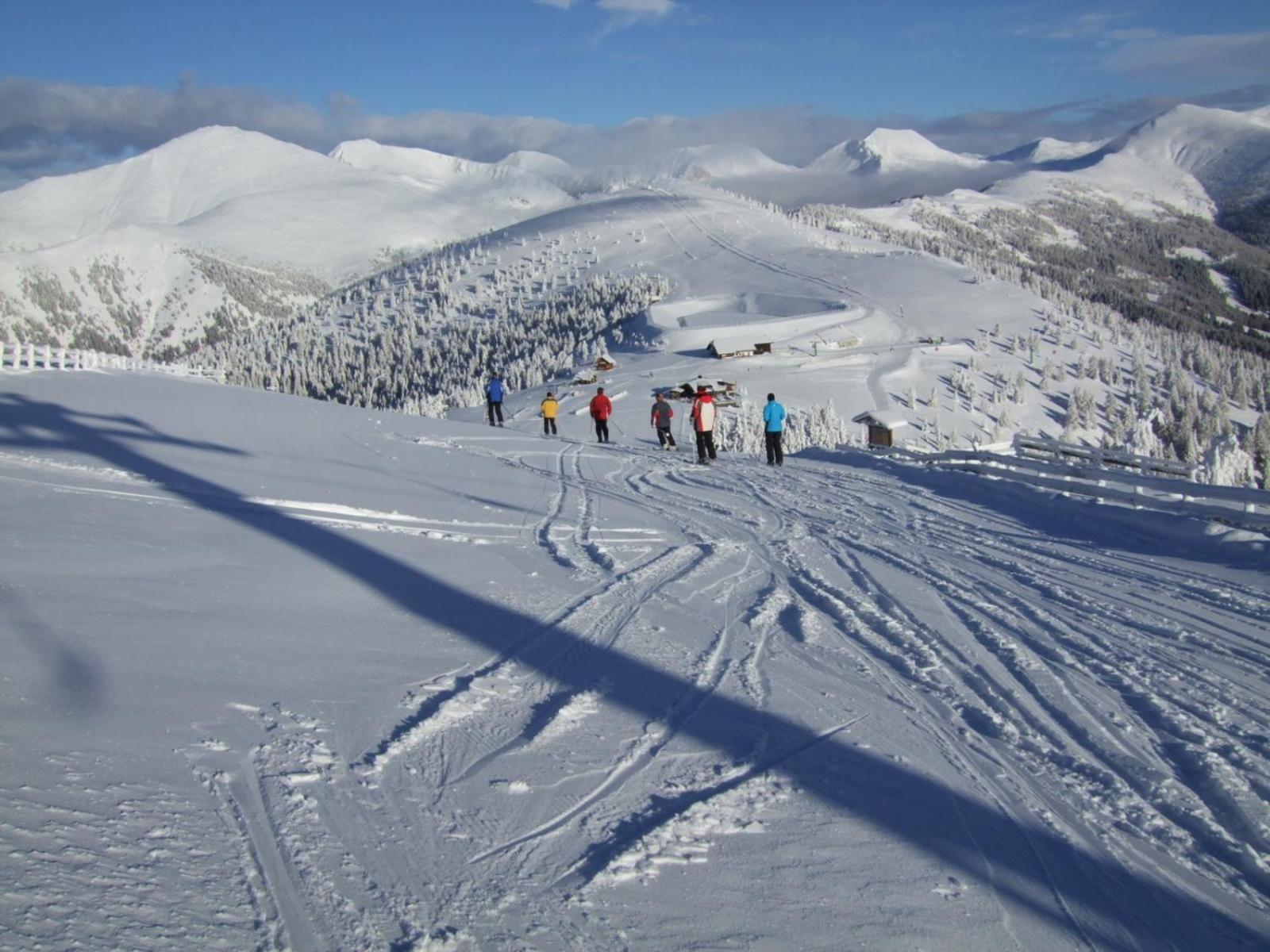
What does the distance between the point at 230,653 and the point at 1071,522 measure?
1130cm

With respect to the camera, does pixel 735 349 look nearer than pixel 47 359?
No

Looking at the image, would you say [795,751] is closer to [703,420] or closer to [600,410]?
[703,420]

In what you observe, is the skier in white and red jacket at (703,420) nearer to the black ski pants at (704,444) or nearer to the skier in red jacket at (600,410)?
the black ski pants at (704,444)

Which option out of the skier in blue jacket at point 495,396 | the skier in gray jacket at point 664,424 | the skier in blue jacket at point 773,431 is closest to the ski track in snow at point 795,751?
the skier in blue jacket at point 773,431

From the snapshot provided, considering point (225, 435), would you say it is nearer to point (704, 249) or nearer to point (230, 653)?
point (230, 653)

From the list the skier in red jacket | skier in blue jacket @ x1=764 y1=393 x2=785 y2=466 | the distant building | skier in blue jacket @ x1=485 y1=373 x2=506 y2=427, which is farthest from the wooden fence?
the distant building

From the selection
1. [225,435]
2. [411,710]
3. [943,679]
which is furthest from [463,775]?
[225,435]

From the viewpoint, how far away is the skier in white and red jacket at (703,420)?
60.6 feet

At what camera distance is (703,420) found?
18.5m

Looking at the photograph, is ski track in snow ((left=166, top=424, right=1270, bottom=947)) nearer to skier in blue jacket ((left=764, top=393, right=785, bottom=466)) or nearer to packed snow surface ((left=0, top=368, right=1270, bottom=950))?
packed snow surface ((left=0, top=368, right=1270, bottom=950))

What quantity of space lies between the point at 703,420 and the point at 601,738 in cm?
1420

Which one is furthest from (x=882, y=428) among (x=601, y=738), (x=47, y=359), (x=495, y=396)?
(x=601, y=738)

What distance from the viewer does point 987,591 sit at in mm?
8375

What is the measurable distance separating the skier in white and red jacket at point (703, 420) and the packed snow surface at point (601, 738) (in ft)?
27.9
